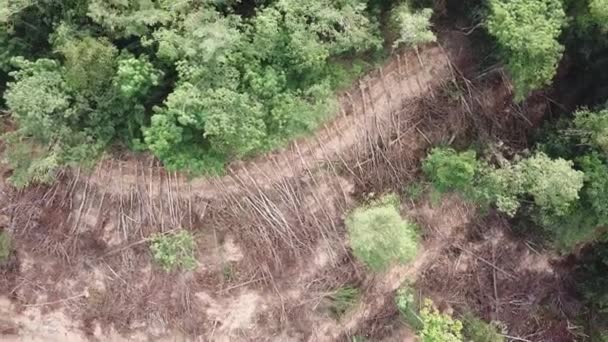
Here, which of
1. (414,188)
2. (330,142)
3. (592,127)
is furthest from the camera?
(414,188)

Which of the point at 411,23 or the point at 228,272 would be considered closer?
the point at 411,23

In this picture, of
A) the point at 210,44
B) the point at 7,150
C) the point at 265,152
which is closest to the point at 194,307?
the point at 265,152

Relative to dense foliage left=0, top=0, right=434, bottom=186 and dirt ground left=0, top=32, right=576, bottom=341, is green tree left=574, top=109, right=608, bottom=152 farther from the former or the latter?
dense foliage left=0, top=0, right=434, bottom=186

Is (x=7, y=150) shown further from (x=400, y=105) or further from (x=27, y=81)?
(x=400, y=105)

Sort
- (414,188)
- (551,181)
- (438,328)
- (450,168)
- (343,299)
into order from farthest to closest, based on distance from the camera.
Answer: (343,299) → (414,188) → (438,328) → (450,168) → (551,181)

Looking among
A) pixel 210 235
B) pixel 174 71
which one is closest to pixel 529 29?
pixel 174 71

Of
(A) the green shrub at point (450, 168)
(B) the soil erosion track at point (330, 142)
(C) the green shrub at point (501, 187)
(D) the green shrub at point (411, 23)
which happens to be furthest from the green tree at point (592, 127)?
(D) the green shrub at point (411, 23)

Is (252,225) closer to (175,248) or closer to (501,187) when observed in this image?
(175,248)
